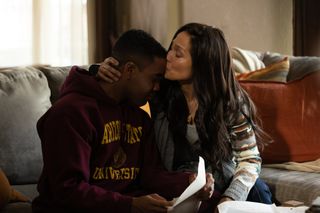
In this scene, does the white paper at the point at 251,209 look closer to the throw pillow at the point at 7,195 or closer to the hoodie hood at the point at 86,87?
the hoodie hood at the point at 86,87

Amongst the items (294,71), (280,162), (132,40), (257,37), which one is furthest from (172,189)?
(257,37)

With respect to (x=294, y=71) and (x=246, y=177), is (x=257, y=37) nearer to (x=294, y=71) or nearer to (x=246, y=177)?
(x=294, y=71)

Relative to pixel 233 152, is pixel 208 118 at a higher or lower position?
higher

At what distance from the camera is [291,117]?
2.37m

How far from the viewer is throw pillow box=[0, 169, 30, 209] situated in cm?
174

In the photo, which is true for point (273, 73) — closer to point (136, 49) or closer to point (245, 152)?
point (245, 152)

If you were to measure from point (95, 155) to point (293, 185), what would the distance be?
2.53 feet

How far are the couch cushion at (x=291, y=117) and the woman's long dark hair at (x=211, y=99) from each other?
0.46 m

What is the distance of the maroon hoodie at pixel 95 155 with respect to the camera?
61.4 inches

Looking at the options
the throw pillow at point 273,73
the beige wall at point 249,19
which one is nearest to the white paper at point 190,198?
the throw pillow at point 273,73

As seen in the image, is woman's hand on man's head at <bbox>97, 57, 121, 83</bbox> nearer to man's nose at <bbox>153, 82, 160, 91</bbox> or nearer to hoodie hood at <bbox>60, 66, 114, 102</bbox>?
hoodie hood at <bbox>60, 66, 114, 102</bbox>

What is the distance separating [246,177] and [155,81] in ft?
1.45

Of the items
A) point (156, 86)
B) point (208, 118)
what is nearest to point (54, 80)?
point (156, 86)

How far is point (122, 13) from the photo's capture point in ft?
10.1
